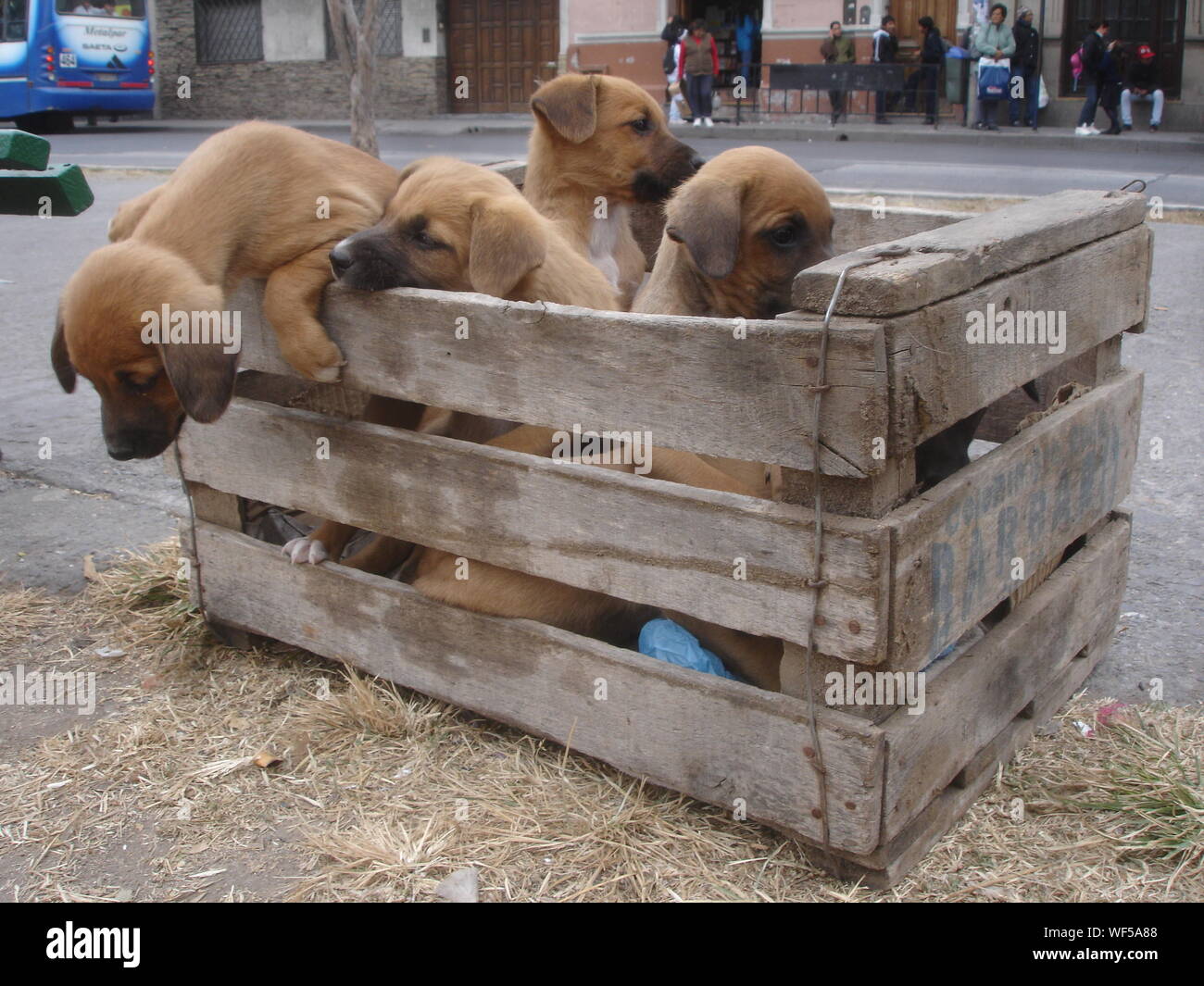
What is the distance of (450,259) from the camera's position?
3254 millimetres

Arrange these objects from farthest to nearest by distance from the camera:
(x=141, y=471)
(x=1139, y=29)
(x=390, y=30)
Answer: (x=390, y=30)
(x=1139, y=29)
(x=141, y=471)

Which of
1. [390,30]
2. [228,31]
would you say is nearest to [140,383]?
[390,30]

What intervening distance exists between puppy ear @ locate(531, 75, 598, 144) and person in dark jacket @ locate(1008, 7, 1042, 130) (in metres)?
21.9

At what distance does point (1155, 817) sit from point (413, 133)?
27.2 m

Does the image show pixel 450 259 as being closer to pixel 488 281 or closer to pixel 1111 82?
pixel 488 281

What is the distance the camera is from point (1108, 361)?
340 cm

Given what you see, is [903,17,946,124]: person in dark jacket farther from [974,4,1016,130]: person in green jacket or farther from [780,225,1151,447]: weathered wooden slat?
[780,225,1151,447]: weathered wooden slat

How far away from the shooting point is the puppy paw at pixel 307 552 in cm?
345

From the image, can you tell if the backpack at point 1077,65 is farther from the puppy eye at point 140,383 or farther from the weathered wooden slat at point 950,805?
the puppy eye at point 140,383

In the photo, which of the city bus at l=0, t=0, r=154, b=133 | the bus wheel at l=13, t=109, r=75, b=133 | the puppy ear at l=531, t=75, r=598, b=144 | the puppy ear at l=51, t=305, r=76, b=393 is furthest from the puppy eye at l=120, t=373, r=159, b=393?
the bus wheel at l=13, t=109, r=75, b=133

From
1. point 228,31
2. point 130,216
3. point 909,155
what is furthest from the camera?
point 228,31

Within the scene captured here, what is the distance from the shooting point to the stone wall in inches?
1288

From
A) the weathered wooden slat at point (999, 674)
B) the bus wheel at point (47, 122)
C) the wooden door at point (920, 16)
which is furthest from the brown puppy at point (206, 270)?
the bus wheel at point (47, 122)

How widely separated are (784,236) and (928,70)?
76.8 feet
